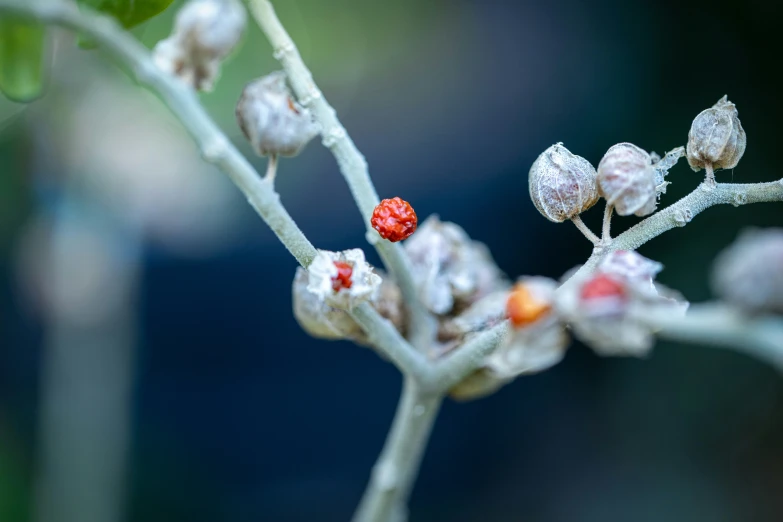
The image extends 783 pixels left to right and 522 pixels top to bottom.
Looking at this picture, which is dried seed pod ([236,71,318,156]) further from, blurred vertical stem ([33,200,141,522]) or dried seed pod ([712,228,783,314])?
blurred vertical stem ([33,200,141,522])

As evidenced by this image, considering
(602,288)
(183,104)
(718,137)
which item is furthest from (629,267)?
(183,104)

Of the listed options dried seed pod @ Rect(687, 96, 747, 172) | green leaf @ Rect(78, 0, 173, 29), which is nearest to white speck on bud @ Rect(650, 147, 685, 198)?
dried seed pod @ Rect(687, 96, 747, 172)

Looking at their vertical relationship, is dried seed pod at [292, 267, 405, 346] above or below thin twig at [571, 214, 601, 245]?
above

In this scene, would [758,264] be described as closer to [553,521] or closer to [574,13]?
[574,13]

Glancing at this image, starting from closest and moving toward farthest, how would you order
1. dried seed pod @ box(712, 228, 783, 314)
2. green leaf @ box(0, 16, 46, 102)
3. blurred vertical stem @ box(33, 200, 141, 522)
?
dried seed pod @ box(712, 228, 783, 314)
green leaf @ box(0, 16, 46, 102)
blurred vertical stem @ box(33, 200, 141, 522)

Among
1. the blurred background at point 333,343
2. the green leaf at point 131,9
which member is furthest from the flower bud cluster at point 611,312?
the blurred background at point 333,343

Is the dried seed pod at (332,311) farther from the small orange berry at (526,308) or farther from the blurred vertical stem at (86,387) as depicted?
the blurred vertical stem at (86,387)
